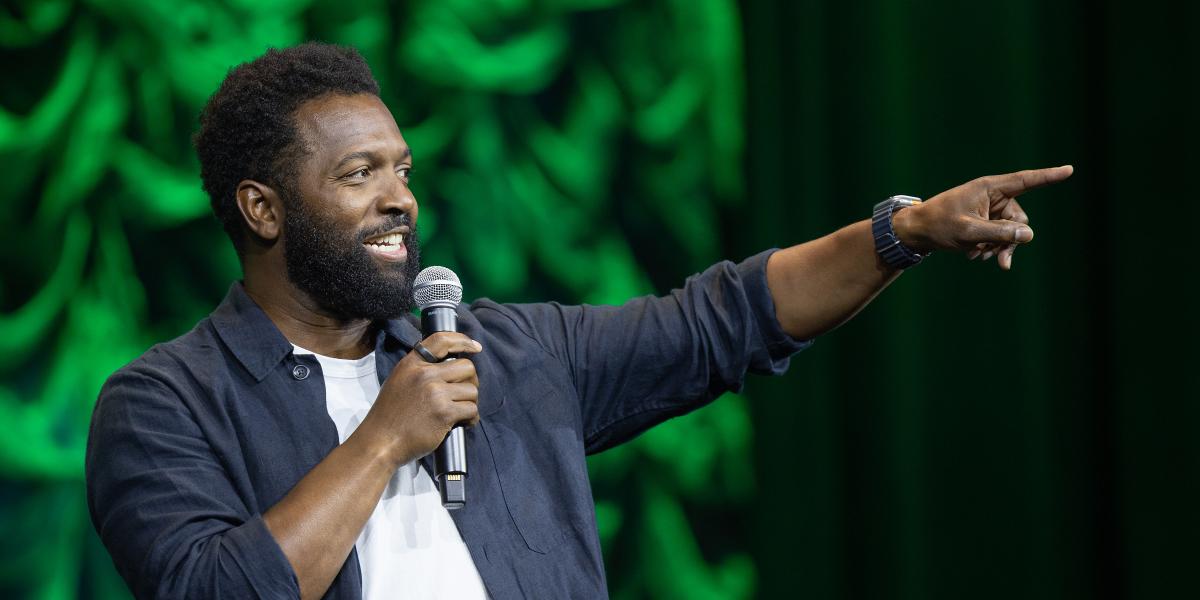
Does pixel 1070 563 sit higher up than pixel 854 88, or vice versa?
pixel 854 88

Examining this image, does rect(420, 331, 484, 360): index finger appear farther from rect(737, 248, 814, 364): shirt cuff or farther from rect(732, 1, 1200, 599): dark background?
rect(732, 1, 1200, 599): dark background

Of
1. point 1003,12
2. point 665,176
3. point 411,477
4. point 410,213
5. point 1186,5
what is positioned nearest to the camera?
point 411,477

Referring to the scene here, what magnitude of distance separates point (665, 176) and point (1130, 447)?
115cm

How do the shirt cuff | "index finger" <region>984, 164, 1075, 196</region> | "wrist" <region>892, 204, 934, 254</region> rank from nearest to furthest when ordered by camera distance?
"index finger" <region>984, 164, 1075, 196</region> < "wrist" <region>892, 204, 934, 254</region> < the shirt cuff

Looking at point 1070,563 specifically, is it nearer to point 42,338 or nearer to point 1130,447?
point 1130,447

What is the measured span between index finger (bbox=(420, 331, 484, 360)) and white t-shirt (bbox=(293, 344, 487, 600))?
18 centimetres

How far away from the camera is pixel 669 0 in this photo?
2.91 meters

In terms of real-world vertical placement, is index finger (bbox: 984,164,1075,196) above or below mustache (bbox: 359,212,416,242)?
below

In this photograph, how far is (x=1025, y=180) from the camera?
4.71 feet

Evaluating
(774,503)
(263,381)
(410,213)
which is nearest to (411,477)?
(263,381)

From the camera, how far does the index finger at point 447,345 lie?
4.63 feet

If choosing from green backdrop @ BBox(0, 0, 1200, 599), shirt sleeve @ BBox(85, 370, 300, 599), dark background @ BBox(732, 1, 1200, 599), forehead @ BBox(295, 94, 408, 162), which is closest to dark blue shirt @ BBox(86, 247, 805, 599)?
shirt sleeve @ BBox(85, 370, 300, 599)

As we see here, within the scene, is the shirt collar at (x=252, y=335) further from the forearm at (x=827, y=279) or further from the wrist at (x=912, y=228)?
the wrist at (x=912, y=228)

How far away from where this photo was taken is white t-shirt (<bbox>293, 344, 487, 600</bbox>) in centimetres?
145
